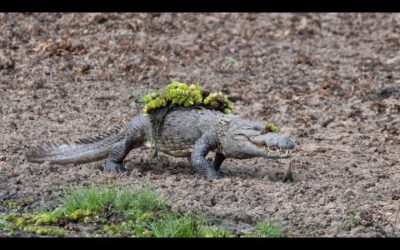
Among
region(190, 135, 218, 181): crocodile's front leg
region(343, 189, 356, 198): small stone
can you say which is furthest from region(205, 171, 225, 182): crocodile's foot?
region(343, 189, 356, 198): small stone

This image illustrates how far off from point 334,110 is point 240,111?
1.21m

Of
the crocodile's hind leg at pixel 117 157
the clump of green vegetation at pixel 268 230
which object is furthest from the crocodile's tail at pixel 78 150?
the clump of green vegetation at pixel 268 230

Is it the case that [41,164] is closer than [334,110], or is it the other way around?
[41,164]

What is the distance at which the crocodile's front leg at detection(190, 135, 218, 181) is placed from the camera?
32.0 ft

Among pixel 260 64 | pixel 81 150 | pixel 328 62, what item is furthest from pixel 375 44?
pixel 81 150

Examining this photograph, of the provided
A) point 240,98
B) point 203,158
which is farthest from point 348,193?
point 240,98

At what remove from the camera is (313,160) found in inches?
419

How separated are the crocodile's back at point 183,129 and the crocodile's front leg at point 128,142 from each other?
16 cm

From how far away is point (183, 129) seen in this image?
1008cm

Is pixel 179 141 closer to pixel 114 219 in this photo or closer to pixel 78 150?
pixel 78 150

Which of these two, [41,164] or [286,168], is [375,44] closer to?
[286,168]

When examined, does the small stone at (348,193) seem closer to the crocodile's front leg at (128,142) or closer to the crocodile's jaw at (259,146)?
the crocodile's jaw at (259,146)

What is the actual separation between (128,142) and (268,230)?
280 centimetres

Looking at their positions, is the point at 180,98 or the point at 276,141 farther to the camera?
the point at 180,98
